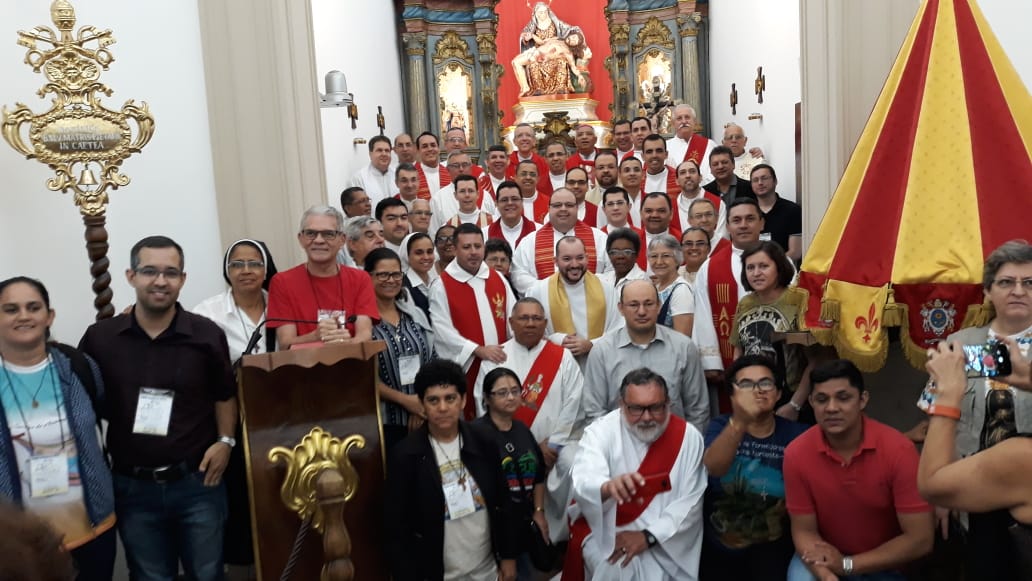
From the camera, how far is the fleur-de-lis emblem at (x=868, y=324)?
352 cm

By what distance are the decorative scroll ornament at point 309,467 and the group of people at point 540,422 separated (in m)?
0.23

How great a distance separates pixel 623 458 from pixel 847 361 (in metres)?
1.00

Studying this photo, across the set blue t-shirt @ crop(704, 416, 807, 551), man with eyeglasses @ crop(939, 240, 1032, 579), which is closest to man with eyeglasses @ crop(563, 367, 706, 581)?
blue t-shirt @ crop(704, 416, 807, 551)

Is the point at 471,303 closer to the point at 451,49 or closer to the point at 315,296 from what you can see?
the point at 315,296

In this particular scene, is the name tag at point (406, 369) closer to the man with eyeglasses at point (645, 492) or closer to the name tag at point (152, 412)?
the man with eyeglasses at point (645, 492)

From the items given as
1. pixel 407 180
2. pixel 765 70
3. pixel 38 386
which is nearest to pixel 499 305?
pixel 407 180

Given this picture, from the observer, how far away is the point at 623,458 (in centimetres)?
396

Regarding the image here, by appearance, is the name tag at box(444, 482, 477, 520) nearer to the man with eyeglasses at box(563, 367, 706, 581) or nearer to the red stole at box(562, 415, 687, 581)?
the man with eyeglasses at box(563, 367, 706, 581)

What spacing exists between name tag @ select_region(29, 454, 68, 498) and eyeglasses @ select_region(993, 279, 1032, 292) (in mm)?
3195

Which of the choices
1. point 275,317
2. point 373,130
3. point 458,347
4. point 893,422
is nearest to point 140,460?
point 275,317

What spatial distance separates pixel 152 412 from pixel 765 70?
283 inches

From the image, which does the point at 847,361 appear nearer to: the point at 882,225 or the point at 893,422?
the point at 882,225

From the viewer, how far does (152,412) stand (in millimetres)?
3461

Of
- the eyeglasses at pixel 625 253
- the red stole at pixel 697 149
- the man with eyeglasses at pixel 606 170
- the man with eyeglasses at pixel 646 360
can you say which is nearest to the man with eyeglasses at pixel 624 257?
the eyeglasses at pixel 625 253
